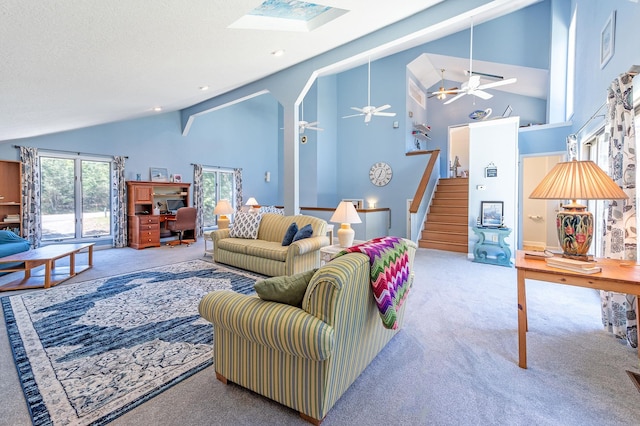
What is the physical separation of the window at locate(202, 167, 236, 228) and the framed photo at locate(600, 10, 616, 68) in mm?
8194

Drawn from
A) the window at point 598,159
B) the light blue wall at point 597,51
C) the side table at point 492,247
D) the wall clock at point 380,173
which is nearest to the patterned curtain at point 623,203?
the light blue wall at point 597,51

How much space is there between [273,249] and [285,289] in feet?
8.27

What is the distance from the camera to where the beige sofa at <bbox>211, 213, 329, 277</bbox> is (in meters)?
3.90

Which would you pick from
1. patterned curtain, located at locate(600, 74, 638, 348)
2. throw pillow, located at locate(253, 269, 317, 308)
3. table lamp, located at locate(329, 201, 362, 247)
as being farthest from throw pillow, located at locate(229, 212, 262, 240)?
patterned curtain, located at locate(600, 74, 638, 348)

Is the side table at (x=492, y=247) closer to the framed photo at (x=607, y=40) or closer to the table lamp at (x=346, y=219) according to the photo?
the framed photo at (x=607, y=40)

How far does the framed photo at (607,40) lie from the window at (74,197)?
8.49 meters

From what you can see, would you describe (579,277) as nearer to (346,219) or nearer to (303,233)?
(346,219)

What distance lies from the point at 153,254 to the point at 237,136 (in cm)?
459

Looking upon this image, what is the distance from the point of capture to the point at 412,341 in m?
2.35

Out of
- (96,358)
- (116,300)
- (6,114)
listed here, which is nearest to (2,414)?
(96,358)

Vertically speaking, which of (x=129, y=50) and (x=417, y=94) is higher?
(x=417, y=94)

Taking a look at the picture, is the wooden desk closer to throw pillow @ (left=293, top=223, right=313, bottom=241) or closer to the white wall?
throw pillow @ (left=293, top=223, right=313, bottom=241)

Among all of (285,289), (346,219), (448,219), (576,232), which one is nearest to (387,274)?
(285,289)

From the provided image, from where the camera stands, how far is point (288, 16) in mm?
3348
